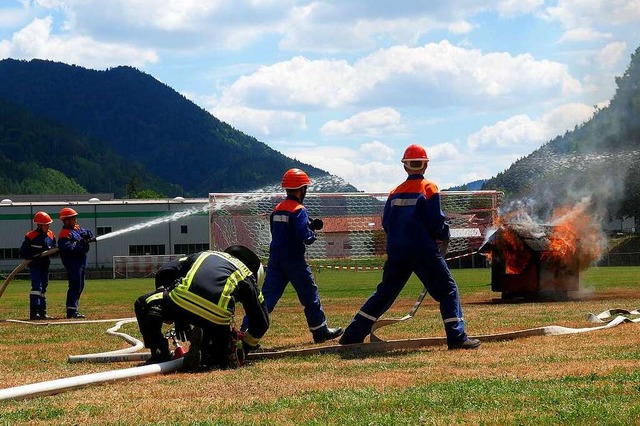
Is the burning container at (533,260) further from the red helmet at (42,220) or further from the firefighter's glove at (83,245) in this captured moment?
the red helmet at (42,220)

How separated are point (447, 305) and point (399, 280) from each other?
62 centimetres

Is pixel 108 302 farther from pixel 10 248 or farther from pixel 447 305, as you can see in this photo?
pixel 10 248

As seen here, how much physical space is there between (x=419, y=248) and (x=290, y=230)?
183 cm

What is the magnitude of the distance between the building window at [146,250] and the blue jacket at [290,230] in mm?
60327

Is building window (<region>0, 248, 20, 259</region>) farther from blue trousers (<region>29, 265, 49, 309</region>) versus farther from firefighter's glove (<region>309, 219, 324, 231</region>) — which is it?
firefighter's glove (<region>309, 219, 324, 231</region>)

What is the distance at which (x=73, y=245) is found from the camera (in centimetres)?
1912

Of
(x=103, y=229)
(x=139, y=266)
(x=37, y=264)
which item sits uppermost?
(x=103, y=229)

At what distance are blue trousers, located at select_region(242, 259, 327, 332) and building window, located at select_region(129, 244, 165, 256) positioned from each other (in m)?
60.2

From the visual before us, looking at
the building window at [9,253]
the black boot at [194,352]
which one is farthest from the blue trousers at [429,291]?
the building window at [9,253]

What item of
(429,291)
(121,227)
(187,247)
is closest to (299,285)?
(429,291)

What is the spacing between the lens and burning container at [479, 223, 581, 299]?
20672mm

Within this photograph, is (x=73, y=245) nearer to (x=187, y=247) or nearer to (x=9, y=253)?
(x=187, y=247)

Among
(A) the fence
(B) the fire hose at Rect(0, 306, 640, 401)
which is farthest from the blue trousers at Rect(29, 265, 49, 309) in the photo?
(A) the fence

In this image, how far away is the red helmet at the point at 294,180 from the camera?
39.8ft
